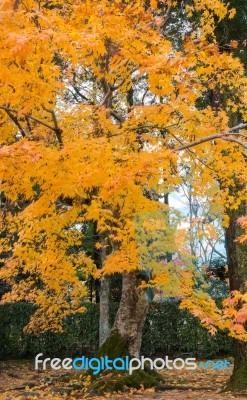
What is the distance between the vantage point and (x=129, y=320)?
8352mm

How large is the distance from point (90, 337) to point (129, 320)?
5.82 metres

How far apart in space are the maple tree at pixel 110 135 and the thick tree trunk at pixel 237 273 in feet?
2.38

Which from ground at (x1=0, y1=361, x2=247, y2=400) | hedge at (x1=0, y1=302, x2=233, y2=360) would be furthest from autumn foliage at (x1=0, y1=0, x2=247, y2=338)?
hedge at (x1=0, y1=302, x2=233, y2=360)

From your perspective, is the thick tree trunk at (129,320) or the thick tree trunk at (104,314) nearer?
the thick tree trunk at (129,320)

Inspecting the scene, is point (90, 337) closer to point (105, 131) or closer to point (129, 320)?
point (129, 320)

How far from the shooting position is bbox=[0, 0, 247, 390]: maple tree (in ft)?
16.7

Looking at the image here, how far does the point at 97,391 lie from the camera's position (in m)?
7.52

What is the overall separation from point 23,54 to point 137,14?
3462mm

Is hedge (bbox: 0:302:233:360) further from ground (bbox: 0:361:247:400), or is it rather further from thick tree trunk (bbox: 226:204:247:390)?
thick tree trunk (bbox: 226:204:247:390)

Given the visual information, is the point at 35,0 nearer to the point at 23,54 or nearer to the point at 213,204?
the point at 23,54

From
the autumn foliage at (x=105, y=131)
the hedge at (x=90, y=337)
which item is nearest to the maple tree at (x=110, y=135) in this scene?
the autumn foliage at (x=105, y=131)

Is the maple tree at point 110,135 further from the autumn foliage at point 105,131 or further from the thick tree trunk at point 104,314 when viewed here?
the thick tree trunk at point 104,314

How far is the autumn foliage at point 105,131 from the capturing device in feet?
16.6

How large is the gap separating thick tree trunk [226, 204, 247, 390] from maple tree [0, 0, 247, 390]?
0.73m
